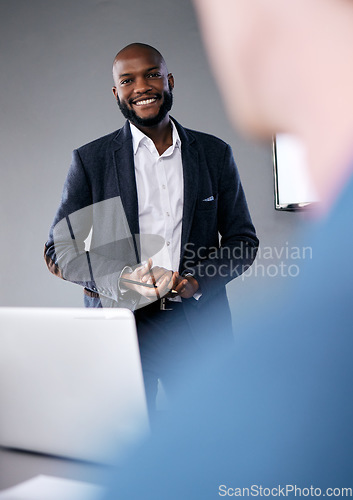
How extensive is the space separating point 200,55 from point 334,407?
2.03 metres

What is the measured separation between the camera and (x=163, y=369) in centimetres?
142

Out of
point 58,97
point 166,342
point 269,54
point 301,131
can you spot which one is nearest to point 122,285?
point 166,342

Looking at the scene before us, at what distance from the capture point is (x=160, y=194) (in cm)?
157

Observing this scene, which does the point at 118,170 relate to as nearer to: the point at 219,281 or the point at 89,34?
the point at 219,281

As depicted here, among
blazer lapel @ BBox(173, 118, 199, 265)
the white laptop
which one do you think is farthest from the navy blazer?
the white laptop

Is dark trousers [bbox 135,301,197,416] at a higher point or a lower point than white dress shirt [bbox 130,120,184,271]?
lower

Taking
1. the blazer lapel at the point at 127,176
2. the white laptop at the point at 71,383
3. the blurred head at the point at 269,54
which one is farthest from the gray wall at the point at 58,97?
the white laptop at the point at 71,383

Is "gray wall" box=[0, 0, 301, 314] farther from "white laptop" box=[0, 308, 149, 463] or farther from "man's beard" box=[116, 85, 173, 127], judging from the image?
"white laptop" box=[0, 308, 149, 463]

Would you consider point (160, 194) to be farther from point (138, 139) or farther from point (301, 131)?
point (301, 131)

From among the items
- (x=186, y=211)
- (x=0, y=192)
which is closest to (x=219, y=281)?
(x=186, y=211)

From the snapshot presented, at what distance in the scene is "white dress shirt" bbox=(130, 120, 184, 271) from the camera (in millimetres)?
1544

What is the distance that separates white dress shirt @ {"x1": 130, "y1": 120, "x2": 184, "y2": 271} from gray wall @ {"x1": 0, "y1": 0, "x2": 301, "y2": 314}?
0.93 meters

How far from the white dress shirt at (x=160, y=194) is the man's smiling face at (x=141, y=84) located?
76 mm

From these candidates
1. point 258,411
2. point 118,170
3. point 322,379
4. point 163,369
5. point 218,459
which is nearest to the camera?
point 218,459
